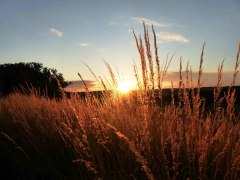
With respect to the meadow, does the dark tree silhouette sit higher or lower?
higher

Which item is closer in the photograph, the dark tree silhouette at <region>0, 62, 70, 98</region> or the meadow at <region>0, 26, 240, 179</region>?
the meadow at <region>0, 26, 240, 179</region>

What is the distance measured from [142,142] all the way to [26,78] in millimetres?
14878

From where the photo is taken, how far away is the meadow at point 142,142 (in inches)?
97.2

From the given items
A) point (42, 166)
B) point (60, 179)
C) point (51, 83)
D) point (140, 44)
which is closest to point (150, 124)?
point (140, 44)

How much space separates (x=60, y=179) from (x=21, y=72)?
48.6 ft

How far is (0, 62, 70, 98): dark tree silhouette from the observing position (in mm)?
16812

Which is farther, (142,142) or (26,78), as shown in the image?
(26,78)

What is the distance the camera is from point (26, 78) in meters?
16.8

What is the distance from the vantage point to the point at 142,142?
280 centimetres

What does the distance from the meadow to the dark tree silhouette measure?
12035mm

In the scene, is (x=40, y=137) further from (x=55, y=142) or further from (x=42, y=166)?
(x=42, y=166)

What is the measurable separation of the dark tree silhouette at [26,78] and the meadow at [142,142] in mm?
12035

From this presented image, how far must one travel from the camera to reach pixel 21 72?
56.2 feet

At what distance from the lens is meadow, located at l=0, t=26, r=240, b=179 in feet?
8.10
